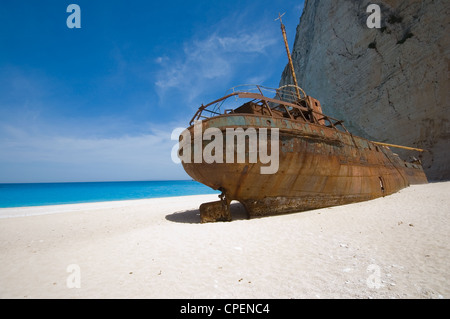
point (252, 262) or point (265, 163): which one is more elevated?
point (265, 163)

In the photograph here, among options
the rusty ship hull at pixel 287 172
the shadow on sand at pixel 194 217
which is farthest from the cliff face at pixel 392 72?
the shadow on sand at pixel 194 217

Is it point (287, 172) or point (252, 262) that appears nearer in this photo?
point (252, 262)

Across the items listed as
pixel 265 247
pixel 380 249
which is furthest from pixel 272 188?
pixel 380 249

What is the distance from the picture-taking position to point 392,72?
72.2ft

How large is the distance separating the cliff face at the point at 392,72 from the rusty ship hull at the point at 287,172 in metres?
17.2

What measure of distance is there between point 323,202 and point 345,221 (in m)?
2.06

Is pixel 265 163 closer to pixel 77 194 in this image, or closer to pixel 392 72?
pixel 392 72

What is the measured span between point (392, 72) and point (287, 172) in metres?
23.8

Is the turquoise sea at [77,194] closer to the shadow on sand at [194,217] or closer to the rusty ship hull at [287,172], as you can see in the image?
the shadow on sand at [194,217]

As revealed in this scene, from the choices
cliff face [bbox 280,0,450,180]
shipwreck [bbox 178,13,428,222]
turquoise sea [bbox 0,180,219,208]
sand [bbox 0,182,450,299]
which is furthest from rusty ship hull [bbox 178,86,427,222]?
turquoise sea [bbox 0,180,219,208]

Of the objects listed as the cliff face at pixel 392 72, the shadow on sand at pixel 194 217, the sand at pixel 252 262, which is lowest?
the shadow on sand at pixel 194 217

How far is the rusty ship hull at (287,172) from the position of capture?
7.06m

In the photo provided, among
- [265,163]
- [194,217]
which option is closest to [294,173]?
[265,163]
